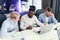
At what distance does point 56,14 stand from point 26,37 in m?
4.18

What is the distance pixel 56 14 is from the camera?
20.6ft

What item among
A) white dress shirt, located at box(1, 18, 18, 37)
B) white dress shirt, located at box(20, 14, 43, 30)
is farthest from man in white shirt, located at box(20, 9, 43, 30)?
white dress shirt, located at box(1, 18, 18, 37)

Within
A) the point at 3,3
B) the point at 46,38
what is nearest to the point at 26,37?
the point at 46,38

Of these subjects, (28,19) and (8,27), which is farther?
(28,19)

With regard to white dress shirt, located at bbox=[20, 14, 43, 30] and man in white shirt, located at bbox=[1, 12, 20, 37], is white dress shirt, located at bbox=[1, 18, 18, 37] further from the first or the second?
white dress shirt, located at bbox=[20, 14, 43, 30]

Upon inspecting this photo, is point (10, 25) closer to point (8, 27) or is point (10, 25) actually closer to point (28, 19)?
point (8, 27)

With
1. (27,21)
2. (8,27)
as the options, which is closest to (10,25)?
(8,27)

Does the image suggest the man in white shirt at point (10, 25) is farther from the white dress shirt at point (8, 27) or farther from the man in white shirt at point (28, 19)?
the man in white shirt at point (28, 19)

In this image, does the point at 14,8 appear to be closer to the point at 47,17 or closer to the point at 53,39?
the point at 47,17

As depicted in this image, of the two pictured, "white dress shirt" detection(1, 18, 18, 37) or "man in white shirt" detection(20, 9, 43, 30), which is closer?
"white dress shirt" detection(1, 18, 18, 37)

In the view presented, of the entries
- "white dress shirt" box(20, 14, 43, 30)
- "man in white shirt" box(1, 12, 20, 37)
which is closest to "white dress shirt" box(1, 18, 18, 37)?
"man in white shirt" box(1, 12, 20, 37)

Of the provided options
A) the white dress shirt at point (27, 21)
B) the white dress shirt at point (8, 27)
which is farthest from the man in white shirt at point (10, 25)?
the white dress shirt at point (27, 21)

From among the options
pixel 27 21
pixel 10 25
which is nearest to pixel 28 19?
pixel 27 21

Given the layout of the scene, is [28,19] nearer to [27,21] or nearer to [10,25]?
[27,21]
